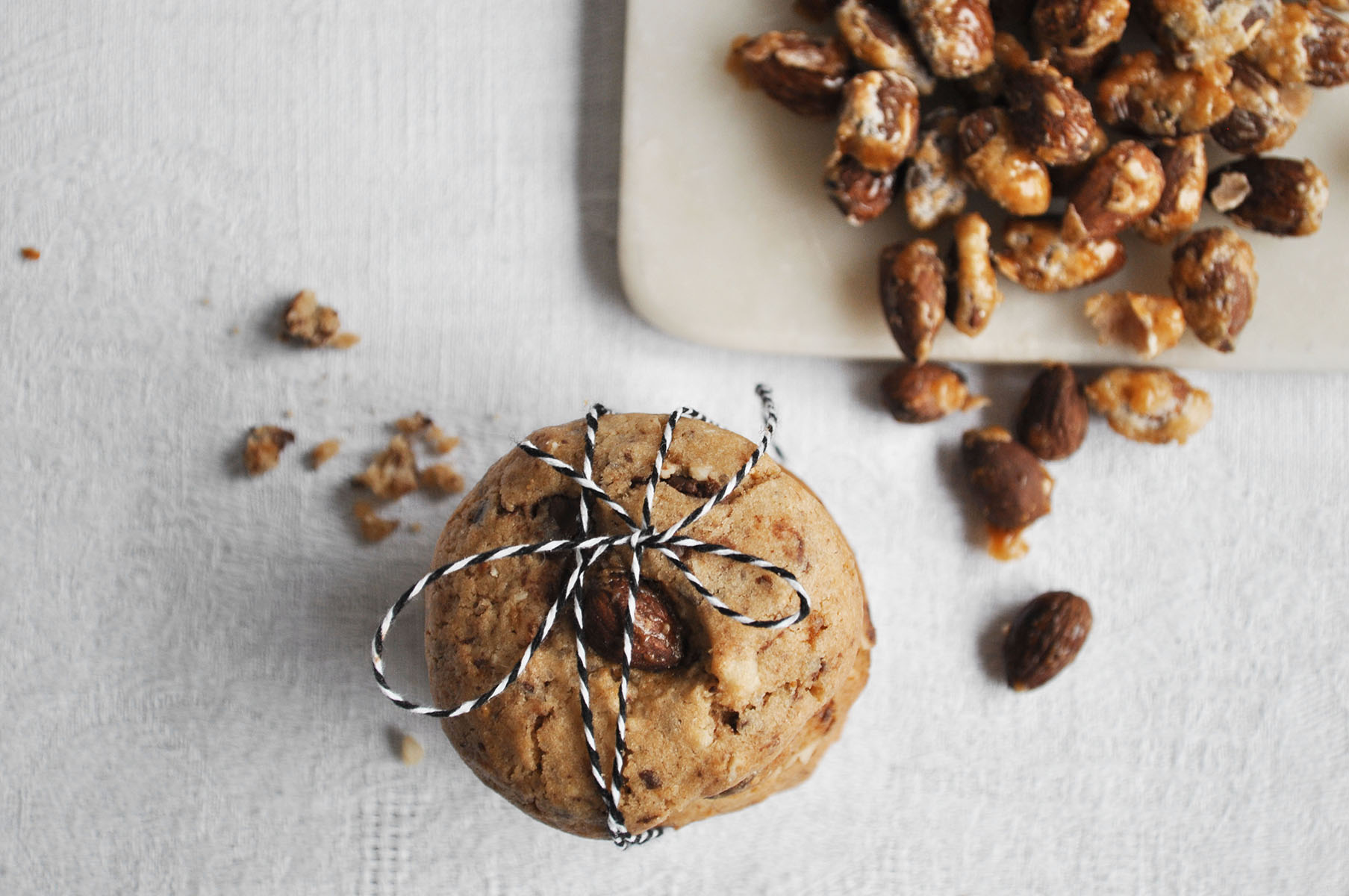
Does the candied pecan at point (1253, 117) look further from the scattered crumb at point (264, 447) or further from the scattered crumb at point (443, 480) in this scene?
the scattered crumb at point (264, 447)

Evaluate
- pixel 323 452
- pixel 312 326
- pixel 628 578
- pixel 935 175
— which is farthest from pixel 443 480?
pixel 935 175

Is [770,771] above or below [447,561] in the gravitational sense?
below

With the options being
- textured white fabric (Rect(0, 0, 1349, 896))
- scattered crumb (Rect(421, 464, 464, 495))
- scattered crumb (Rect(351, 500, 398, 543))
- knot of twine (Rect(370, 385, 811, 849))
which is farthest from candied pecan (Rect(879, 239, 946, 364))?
scattered crumb (Rect(351, 500, 398, 543))

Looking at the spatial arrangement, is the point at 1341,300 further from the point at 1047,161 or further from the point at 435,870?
the point at 435,870

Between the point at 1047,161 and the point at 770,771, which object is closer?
the point at 770,771

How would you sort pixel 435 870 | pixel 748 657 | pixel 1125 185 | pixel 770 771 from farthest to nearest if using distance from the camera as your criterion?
pixel 435 870
pixel 1125 185
pixel 770 771
pixel 748 657

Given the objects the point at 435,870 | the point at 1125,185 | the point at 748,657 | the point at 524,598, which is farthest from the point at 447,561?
the point at 1125,185

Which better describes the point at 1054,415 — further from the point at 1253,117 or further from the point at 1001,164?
the point at 1253,117

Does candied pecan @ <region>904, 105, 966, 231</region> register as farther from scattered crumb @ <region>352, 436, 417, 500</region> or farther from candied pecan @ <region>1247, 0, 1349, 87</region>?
scattered crumb @ <region>352, 436, 417, 500</region>

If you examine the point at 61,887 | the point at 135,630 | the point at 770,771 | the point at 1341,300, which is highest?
the point at 1341,300
